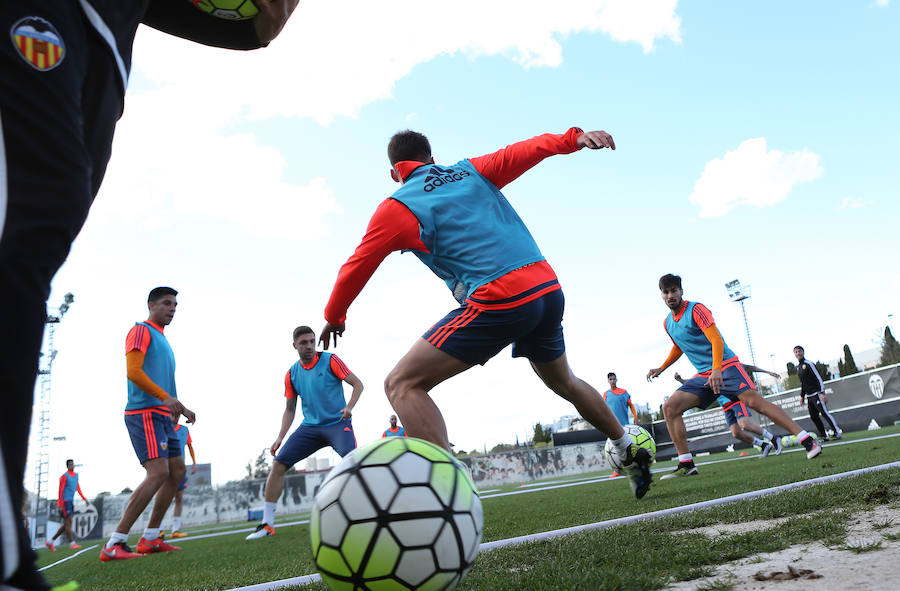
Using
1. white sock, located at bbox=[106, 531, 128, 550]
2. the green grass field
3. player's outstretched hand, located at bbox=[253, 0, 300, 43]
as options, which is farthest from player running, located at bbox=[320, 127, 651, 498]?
white sock, located at bbox=[106, 531, 128, 550]

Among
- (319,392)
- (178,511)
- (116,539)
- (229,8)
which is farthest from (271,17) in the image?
(178,511)

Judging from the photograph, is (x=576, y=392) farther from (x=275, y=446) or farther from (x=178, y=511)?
(x=178, y=511)

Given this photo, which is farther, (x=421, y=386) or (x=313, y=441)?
(x=313, y=441)

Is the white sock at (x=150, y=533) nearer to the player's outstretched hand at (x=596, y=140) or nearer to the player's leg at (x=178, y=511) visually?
the player's leg at (x=178, y=511)

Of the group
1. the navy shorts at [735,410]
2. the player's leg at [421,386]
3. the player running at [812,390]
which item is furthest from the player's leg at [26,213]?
the player running at [812,390]

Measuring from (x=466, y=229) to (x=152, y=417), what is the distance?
15.8 feet

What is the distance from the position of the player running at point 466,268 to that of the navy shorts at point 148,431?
13.0 ft

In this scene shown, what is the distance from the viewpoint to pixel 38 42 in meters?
1.02

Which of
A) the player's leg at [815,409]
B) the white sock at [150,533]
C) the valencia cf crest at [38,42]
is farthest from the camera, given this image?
the player's leg at [815,409]

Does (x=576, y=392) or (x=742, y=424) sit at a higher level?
(x=576, y=392)

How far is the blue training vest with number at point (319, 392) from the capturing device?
24.6 ft

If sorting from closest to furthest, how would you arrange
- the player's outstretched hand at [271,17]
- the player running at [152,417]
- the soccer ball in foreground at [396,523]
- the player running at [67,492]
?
the soccer ball in foreground at [396,523] → the player's outstretched hand at [271,17] → the player running at [152,417] → the player running at [67,492]

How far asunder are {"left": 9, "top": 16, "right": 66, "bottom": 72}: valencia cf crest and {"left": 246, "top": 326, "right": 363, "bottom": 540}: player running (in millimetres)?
6600

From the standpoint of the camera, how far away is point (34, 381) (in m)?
0.91
